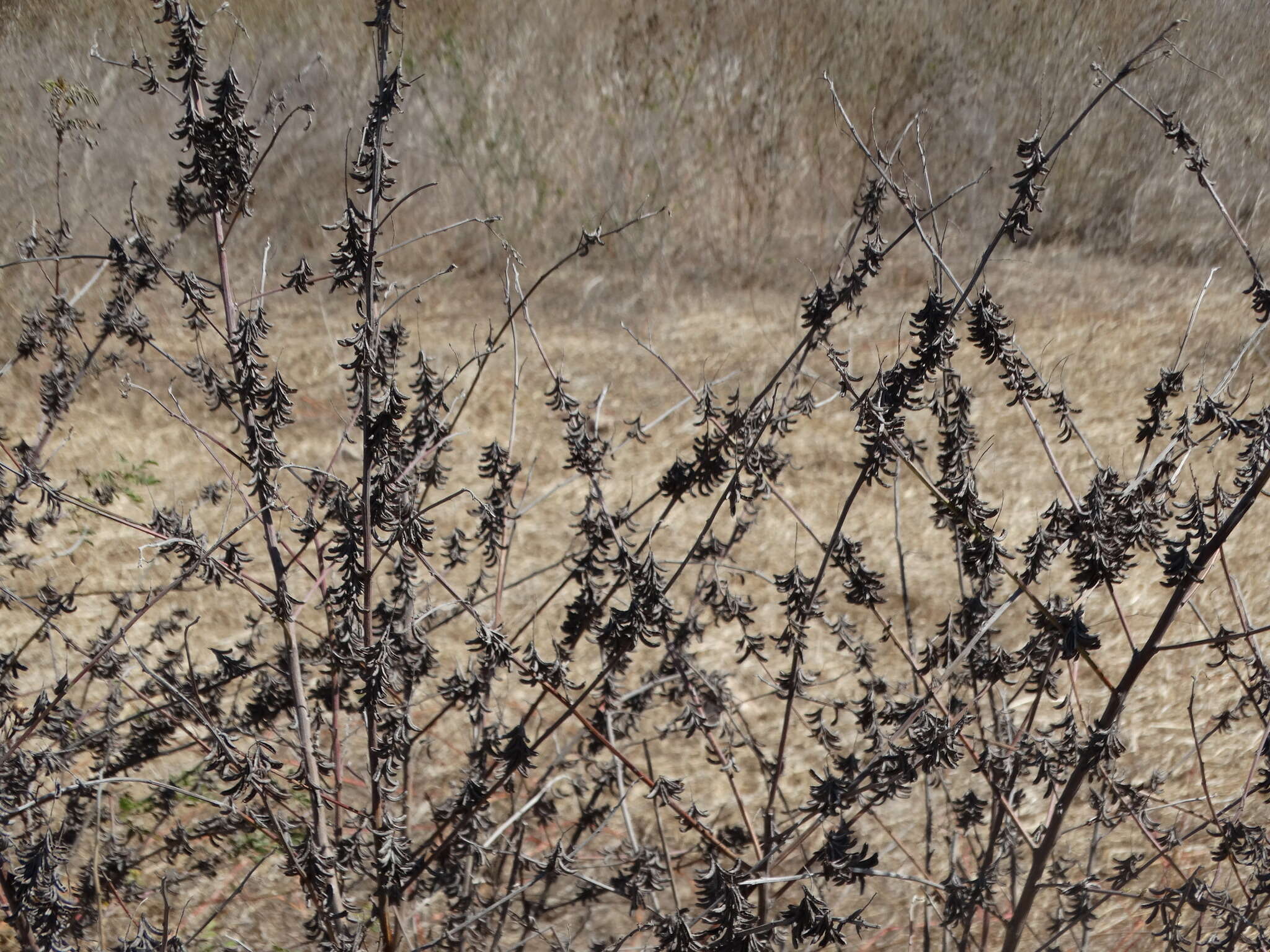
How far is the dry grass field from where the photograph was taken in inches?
232

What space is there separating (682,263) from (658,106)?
1861 millimetres

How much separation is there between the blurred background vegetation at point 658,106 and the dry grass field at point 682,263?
32mm

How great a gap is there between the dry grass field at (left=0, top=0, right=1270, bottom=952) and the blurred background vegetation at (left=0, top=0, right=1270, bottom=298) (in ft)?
0.10

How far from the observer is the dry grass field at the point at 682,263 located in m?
5.90

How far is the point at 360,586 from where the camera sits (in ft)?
7.35

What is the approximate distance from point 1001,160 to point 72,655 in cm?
868

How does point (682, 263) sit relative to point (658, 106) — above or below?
below

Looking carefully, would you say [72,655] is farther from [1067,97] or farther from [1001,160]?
[1067,97]

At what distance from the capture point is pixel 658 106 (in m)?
10.8

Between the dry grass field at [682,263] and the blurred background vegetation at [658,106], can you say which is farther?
the blurred background vegetation at [658,106]

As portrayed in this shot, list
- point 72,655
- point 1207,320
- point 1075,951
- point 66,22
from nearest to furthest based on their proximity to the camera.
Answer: point 1075,951
point 72,655
point 1207,320
point 66,22

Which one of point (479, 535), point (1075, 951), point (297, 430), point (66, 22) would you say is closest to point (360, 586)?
point (479, 535)

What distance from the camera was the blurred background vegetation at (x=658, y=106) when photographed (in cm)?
997

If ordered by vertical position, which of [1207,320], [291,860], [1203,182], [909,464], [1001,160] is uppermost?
[1001,160]
